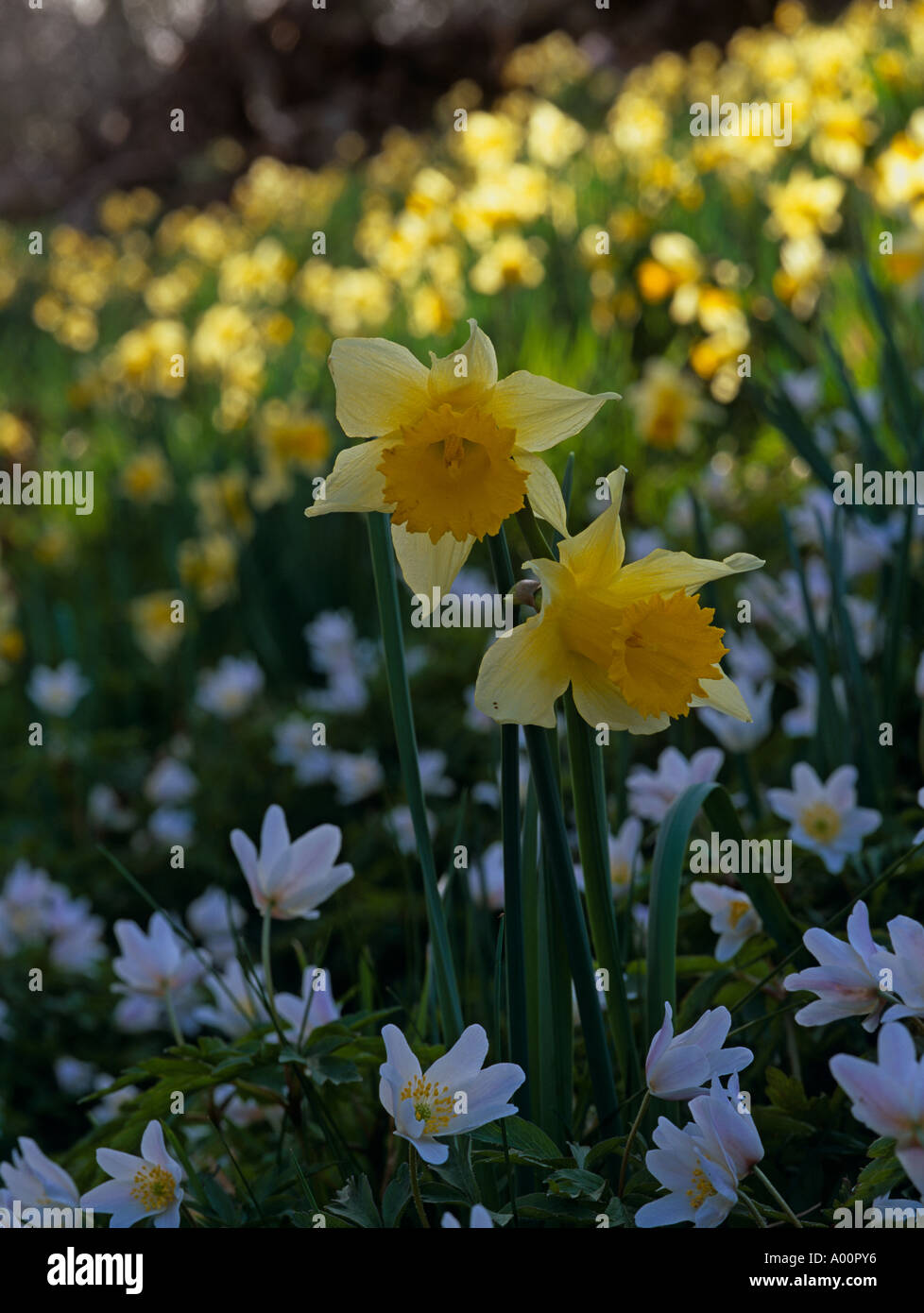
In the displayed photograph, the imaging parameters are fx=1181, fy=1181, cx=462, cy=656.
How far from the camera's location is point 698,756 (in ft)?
3.34

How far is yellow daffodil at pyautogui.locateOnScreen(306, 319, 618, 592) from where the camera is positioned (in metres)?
0.62

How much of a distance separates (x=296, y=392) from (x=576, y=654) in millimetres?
2670

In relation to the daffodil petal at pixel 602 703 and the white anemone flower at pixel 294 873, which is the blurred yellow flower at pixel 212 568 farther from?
the daffodil petal at pixel 602 703

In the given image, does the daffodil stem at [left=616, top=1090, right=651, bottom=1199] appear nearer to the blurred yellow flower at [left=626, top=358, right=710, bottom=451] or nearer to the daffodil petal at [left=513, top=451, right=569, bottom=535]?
the daffodil petal at [left=513, top=451, right=569, bottom=535]

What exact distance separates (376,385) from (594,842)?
11.4 inches

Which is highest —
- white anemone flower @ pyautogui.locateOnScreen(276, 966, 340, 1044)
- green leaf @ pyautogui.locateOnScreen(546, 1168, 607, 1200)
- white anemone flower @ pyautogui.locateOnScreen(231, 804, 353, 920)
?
white anemone flower @ pyautogui.locateOnScreen(231, 804, 353, 920)

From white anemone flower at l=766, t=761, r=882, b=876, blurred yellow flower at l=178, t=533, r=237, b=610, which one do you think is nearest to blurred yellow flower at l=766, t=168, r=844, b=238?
blurred yellow flower at l=178, t=533, r=237, b=610

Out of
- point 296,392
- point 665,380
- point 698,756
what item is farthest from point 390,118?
point 698,756

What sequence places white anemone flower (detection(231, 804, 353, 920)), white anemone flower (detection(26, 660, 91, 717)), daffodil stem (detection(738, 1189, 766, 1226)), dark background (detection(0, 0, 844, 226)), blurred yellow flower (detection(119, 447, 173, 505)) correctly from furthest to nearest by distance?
dark background (detection(0, 0, 844, 226)) → blurred yellow flower (detection(119, 447, 173, 505)) → white anemone flower (detection(26, 660, 91, 717)) → white anemone flower (detection(231, 804, 353, 920)) → daffodil stem (detection(738, 1189, 766, 1226))

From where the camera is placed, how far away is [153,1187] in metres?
0.70

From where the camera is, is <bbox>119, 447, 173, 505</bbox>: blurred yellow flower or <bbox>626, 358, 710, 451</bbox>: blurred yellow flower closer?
<bbox>626, 358, 710, 451</bbox>: blurred yellow flower

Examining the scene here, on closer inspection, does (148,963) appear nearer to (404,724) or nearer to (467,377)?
(404,724)

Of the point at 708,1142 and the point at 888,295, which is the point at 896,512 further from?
the point at 708,1142

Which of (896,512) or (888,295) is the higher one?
(888,295)
